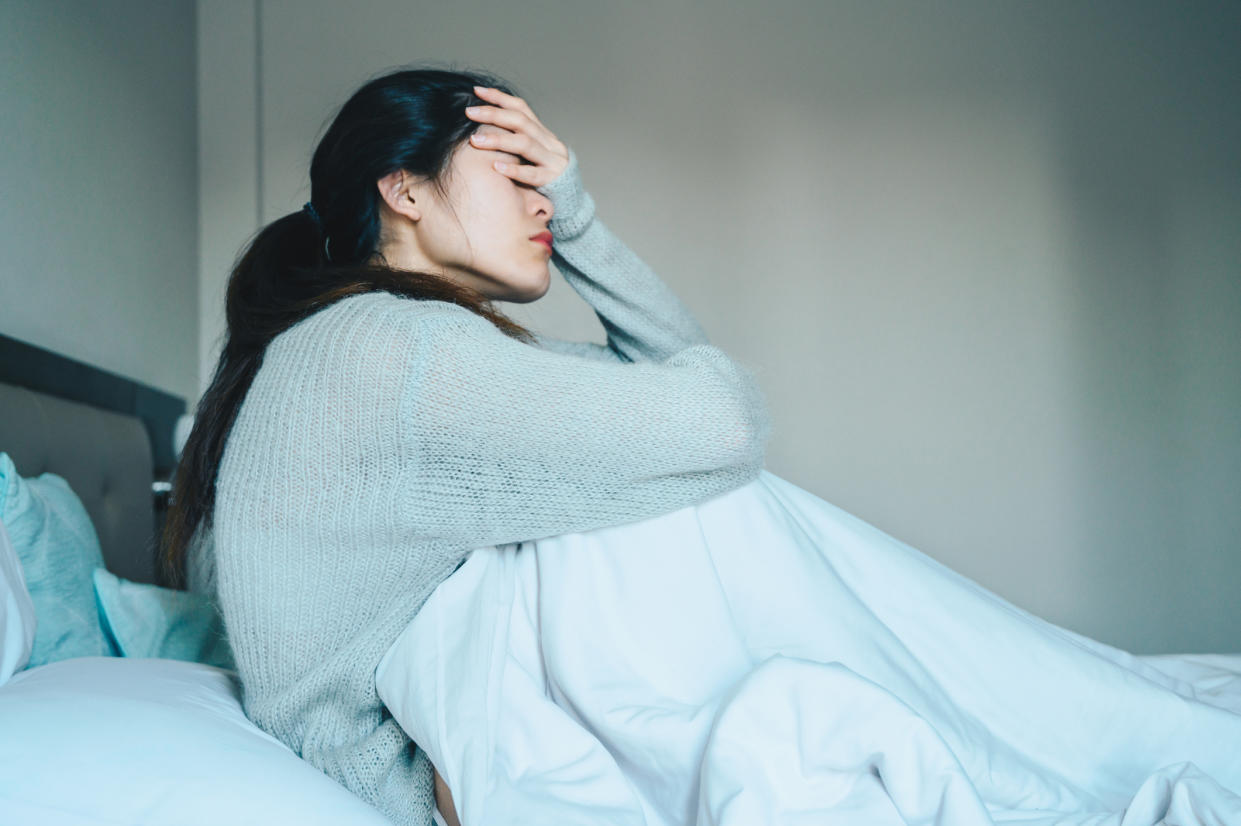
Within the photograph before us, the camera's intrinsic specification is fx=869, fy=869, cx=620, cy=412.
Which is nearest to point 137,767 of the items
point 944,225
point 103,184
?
point 103,184

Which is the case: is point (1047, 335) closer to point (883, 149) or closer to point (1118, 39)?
point (883, 149)

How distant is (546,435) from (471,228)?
0.43 m

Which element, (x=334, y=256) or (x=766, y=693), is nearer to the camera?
(x=766, y=693)

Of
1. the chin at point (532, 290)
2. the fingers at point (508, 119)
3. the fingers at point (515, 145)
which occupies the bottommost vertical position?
the chin at point (532, 290)

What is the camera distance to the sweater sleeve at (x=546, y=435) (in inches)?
28.4

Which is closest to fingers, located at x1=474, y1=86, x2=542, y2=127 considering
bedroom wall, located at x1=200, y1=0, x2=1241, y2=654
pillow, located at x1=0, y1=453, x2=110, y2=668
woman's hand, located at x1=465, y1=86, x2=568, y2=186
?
woman's hand, located at x1=465, y1=86, x2=568, y2=186

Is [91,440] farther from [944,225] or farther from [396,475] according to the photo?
[944,225]

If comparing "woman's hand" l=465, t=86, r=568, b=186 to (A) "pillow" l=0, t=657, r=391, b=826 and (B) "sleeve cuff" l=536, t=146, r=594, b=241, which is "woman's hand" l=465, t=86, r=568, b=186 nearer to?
(B) "sleeve cuff" l=536, t=146, r=594, b=241

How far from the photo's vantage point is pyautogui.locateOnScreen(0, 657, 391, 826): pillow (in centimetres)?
54

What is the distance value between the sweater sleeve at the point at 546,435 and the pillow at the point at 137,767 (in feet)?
0.75

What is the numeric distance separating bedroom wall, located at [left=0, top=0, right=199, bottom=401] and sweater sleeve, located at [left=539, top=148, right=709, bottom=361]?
34.1 inches

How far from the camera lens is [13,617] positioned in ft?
2.68

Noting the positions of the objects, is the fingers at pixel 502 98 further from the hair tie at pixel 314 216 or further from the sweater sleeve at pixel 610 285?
the hair tie at pixel 314 216

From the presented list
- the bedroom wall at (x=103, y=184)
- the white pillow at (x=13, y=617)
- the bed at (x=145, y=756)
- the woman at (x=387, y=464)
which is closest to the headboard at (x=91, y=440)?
the bedroom wall at (x=103, y=184)
